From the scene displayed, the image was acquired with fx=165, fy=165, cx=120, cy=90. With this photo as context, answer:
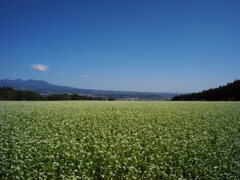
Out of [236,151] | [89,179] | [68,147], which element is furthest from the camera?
[236,151]

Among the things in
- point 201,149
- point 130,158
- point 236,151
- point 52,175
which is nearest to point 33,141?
point 52,175

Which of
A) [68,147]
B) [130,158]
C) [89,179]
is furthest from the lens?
[68,147]

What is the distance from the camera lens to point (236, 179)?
20.0 feet

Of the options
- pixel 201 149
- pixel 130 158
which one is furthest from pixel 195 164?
pixel 130 158

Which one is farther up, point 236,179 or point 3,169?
point 3,169

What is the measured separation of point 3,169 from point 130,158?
185 inches

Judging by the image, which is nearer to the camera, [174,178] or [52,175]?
[52,175]

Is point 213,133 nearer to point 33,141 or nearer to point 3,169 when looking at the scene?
point 33,141

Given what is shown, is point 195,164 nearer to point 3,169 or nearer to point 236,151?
point 236,151

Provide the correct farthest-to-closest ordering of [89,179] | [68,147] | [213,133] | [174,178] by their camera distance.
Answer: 1. [213,133]
2. [68,147]
3. [174,178]
4. [89,179]

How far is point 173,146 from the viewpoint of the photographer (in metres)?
8.89

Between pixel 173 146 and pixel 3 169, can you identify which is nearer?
pixel 3 169

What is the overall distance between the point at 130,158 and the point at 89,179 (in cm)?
210

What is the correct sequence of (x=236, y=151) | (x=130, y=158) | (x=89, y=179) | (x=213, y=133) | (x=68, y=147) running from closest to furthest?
(x=89, y=179)
(x=130, y=158)
(x=68, y=147)
(x=236, y=151)
(x=213, y=133)
